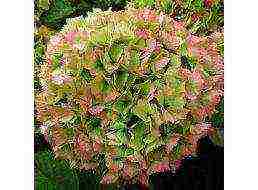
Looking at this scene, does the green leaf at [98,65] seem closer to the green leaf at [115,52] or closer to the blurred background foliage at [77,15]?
the green leaf at [115,52]

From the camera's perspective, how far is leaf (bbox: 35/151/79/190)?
1136 millimetres

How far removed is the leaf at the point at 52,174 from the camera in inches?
44.7

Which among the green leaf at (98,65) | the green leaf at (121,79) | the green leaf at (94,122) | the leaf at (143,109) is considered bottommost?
the green leaf at (94,122)

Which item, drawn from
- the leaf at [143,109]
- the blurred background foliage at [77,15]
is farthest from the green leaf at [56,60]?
the leaf at [143,109]

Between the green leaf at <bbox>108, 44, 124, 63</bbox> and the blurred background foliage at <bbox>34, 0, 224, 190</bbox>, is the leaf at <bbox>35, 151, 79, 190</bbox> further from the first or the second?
the green leaf at <bbox>108, 44, 124, 63</bbox>

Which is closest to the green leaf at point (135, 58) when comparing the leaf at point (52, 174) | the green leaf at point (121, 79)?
the green leaf at point (121, 79)

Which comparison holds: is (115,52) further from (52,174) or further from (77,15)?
(52,174)

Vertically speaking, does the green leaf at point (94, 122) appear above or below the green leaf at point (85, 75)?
below

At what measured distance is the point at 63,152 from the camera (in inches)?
43.8

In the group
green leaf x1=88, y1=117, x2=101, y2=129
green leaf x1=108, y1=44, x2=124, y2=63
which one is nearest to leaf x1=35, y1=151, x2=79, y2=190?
green leaf x1=88, y1=117, x2=101, y2=129
